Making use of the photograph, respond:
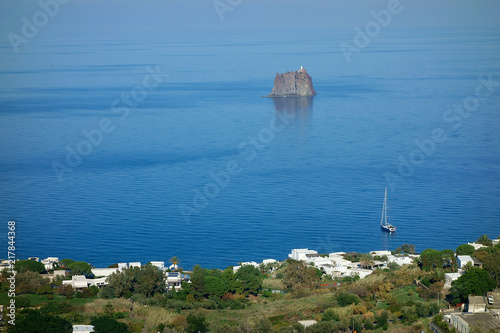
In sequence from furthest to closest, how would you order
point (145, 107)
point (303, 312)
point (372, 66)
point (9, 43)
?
point (9, 43) < point (372, 66) < point (145, 107) < point (303, 312)

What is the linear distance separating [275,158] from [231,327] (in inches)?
1329

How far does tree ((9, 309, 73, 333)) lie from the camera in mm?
18656

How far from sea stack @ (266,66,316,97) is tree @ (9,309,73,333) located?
228ft

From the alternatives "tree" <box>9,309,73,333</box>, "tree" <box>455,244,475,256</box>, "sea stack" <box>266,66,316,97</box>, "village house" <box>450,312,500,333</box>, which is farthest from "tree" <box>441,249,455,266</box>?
"sea stack" <box>266,66,316,97</box>

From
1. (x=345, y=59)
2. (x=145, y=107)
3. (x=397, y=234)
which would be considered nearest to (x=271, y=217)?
(x=397, y=234)

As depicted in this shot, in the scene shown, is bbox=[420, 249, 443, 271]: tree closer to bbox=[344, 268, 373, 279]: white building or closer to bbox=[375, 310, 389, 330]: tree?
bbox=[344, 268, 373, 279]: white building

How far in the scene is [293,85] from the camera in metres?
87.4

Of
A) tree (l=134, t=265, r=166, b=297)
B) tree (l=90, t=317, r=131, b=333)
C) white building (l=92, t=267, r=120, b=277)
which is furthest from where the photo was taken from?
white building (l=92, t=267, r=120, b=277)

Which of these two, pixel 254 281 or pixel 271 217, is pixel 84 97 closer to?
pixel 271 217

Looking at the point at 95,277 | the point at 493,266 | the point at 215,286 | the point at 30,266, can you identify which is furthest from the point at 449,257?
the point at 30,266

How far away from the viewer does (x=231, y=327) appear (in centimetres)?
1927

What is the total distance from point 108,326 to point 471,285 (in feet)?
33.0

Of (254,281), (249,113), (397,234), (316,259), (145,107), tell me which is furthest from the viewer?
(145,107)

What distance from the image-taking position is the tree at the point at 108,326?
1902 centimetres
